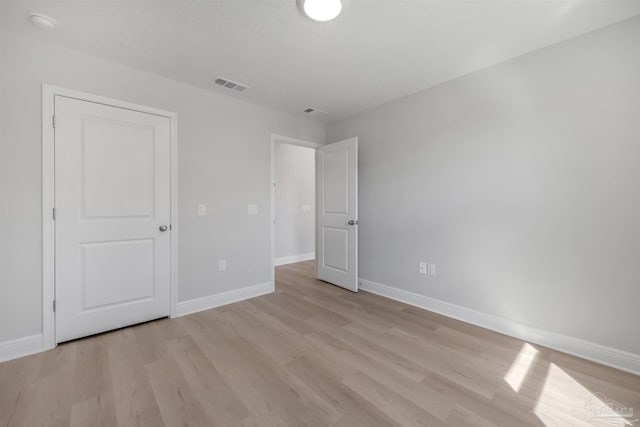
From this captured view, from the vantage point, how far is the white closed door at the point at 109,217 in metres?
2.16

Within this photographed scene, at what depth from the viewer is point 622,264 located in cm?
185

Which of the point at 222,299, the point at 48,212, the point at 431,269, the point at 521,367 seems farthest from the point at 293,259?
the point at 521,367

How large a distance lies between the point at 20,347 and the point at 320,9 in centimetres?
327

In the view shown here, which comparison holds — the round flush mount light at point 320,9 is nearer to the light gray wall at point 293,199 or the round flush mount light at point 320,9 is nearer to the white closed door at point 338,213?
the white closed door at point 338,213

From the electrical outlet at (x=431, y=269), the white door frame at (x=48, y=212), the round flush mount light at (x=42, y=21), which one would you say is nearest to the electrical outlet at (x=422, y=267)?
the electrical outlet at (x=431, y=269)

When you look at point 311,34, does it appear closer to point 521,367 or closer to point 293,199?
point 521,367

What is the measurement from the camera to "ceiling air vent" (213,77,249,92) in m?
2.67

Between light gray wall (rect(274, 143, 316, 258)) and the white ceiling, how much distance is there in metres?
2.61

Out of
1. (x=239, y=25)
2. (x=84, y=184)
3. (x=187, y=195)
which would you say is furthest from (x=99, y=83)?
(x=239, y=25)

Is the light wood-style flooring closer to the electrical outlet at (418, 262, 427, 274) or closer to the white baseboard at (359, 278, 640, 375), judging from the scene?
the white baseboard at (359, 278, 640, 375)

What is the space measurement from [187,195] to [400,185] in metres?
2.43

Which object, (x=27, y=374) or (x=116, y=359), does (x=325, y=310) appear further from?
(x=27, y=374)

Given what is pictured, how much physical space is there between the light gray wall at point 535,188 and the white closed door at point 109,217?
2.65 m

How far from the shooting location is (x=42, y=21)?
180cm
